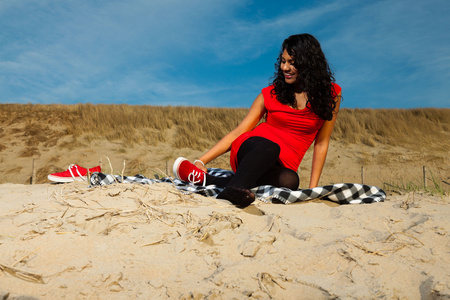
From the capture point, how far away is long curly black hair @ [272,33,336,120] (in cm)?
290

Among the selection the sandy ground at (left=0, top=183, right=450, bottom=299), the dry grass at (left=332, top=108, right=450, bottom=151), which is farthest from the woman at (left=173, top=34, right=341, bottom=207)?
the dry grass at (left=332, top=108, right=450, bottom=151)

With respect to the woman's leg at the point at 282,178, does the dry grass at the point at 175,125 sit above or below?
above

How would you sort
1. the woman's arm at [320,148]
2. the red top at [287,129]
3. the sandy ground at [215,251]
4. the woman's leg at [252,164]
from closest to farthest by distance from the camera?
the sandy ground at [215,251], the woman's leg at [252,164], the red top at [287,129], the woman's arm at [320,148]

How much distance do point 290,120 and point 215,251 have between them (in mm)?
1721

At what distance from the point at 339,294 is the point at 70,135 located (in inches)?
518

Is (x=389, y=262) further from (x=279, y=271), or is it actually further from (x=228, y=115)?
(x=228, y=115)

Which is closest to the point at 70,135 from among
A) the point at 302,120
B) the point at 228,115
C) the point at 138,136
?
the point at 138,136

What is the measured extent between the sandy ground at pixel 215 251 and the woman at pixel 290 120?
0.74 meters

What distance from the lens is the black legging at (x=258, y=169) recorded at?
8.36ft

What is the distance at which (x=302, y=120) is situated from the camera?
3020 mm

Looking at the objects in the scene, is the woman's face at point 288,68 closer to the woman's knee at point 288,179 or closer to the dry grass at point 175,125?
the woman's knee at point 288,179

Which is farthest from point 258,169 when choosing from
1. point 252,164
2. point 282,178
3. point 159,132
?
point 159,132

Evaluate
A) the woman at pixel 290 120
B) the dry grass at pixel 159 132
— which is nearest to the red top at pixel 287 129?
the woman at pixel 290 120

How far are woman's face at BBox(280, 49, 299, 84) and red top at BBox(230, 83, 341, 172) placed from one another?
0.23 meters
